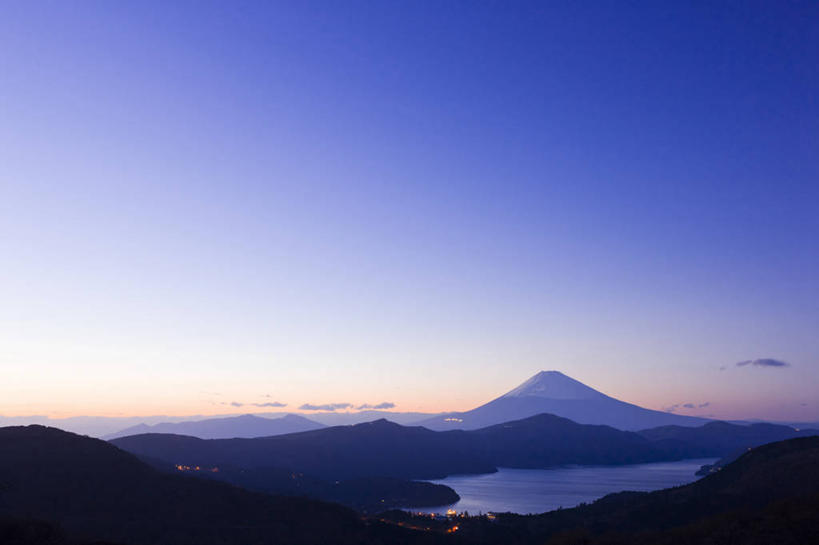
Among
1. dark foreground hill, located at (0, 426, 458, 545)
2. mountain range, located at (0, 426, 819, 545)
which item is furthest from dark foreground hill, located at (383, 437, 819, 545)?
dark foreground hill, located at (0, 426, 458, 545)

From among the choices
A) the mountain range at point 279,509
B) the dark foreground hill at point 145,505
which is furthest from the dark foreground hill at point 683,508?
the dark foreground hill at point 145,505

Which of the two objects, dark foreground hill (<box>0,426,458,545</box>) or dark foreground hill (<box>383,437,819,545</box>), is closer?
dark foreground hill (<box>383,437,819,545</box>)

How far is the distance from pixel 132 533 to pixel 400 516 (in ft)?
149

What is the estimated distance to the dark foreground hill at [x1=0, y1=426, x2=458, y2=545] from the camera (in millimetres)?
59562

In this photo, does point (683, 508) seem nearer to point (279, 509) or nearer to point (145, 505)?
point (279, 509)

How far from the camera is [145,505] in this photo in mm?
68375

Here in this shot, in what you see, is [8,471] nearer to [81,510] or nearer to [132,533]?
[81,510]

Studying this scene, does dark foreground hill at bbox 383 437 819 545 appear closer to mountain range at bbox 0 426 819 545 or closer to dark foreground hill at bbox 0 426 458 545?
mountain range at bbox 0 426 819 545

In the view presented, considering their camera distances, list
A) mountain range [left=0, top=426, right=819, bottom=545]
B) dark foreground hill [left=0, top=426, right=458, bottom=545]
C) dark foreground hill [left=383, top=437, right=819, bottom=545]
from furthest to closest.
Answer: dark foreground hill [left=0, top=426, right=458, bottom=545]
mountain range [left=0, top=426, right=819, bottom=545]
dark foreground hill [left=383, top=437, right=819, bottom=545]

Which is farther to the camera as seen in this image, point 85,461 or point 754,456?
point 754,456

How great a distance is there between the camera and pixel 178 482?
7669cm

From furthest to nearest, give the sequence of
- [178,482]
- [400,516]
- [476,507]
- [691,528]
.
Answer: [476,507] < [400,516] < [178,482] < [691,528]

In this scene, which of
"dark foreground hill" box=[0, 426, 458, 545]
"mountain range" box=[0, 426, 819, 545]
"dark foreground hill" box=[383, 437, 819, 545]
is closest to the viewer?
"dark foreground hill" box=[383, 437, 819, 545]

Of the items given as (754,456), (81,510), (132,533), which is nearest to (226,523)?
(132,533)
